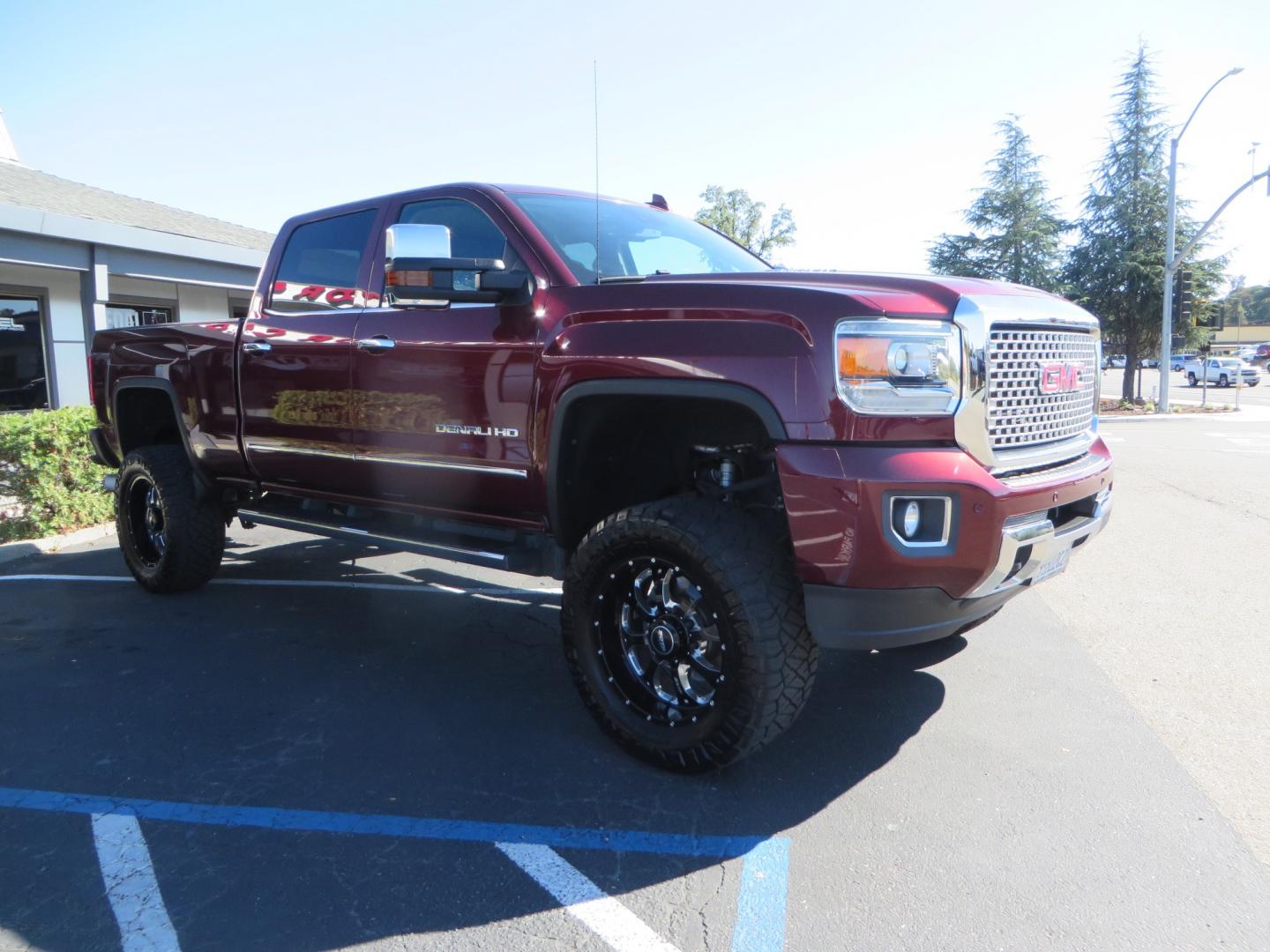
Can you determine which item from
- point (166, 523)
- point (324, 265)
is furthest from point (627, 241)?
point (166, 523)

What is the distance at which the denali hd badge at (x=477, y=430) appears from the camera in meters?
3.64

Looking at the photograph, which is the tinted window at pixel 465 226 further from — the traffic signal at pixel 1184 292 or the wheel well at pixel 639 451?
the traffic signal at pixel 1184 292

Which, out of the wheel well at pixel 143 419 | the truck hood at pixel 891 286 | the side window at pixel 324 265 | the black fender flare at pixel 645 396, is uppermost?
the side window at pixel 324 265

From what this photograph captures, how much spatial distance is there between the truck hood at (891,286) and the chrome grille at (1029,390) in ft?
0.53

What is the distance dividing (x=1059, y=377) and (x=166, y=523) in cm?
470

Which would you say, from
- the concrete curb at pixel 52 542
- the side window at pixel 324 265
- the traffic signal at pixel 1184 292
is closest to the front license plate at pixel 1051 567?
the side window at pixel 324 265

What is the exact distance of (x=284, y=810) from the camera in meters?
3.00

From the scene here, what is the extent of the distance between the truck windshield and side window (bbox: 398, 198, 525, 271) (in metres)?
0.16

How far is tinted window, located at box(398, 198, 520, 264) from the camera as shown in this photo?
3.95 m

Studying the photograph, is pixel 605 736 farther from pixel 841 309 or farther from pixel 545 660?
pixel 841 309

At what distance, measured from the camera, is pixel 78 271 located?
471 inches

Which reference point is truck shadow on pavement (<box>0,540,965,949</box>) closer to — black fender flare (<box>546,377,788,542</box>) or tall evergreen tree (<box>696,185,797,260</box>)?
black fender flare (<box>546,377,788,542</box>)

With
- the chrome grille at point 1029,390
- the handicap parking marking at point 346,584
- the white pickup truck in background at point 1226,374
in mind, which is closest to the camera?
the chrome grille at point 1029,390

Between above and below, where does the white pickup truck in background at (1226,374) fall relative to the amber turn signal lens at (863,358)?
below
